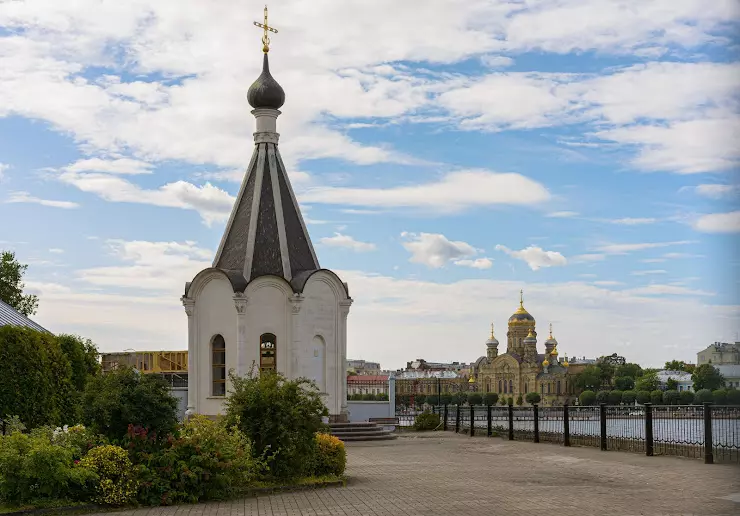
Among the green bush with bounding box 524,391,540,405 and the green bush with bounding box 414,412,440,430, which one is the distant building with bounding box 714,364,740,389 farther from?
the green bush with bounding box 524,391,540,405

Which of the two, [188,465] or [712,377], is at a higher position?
[712,377]

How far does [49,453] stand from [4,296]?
126 ft

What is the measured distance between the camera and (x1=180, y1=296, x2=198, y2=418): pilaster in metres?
28.5

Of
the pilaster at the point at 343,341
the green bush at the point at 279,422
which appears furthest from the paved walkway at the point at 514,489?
the pilaster at the point at 343,341

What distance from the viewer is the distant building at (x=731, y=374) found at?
3.66 metres

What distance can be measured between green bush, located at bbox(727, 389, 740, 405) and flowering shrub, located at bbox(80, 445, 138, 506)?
10.7 m

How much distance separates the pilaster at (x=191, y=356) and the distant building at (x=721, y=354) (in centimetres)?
2570

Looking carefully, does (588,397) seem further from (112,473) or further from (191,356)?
(112,473)

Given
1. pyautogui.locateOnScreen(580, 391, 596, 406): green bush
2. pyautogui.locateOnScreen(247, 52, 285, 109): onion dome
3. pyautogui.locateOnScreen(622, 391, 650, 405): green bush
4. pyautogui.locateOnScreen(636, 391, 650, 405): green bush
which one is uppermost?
pyautogui.locateOnScreen(247, 52, 285, 109): onion dome

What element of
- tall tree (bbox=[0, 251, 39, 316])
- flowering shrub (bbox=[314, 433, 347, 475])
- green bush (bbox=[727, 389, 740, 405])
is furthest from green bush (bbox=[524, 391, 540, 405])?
green bush (bbox=[727, 389, 740, 405])

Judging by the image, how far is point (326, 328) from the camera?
96.2 ft

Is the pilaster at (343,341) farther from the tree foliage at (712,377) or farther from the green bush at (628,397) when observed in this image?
the green bush at (628,397)

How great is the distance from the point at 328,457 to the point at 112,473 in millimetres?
4276

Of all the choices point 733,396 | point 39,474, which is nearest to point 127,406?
point 39,474
